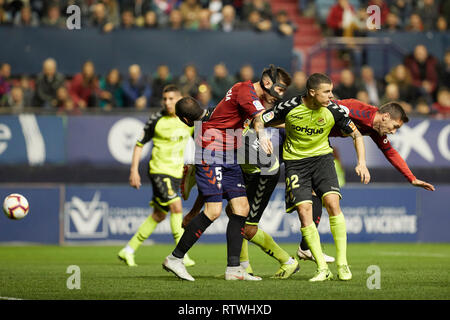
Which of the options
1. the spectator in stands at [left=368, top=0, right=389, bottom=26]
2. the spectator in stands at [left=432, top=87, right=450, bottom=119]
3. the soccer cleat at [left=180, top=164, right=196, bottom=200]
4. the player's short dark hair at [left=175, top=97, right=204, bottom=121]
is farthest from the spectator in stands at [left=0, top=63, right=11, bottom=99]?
the player's short dark hair at [left=175, top=97, right=204, bottom=121]

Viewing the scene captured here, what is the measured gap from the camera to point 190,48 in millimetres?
20469

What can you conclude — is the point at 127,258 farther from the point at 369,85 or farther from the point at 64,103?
the point at 369,85

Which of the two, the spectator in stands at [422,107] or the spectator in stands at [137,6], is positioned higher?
the spectator in stands at [137,6]

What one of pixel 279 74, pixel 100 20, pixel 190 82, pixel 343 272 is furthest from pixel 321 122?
pixel 100 20

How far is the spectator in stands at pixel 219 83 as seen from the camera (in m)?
18.8

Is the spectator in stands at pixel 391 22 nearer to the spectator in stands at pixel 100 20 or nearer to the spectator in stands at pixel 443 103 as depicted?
the spectator in stands at pixel 443 103

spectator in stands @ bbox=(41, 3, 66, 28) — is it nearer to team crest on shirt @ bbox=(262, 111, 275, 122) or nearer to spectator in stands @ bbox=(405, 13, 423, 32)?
spectator in stands @ bbox=(405, 13, 423, 32)

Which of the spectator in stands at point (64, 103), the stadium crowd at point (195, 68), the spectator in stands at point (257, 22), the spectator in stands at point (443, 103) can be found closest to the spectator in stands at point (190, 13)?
the stadium crowd at point (195, 68)

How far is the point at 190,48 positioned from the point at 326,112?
11.2 meters

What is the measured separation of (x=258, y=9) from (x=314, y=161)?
12.2 metres

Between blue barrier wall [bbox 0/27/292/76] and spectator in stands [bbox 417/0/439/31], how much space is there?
4400mm

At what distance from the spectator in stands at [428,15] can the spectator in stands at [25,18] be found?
991cm

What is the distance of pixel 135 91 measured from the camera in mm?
18969

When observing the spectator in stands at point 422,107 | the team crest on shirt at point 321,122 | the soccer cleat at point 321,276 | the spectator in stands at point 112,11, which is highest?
the spectator in stands at point 112,11
